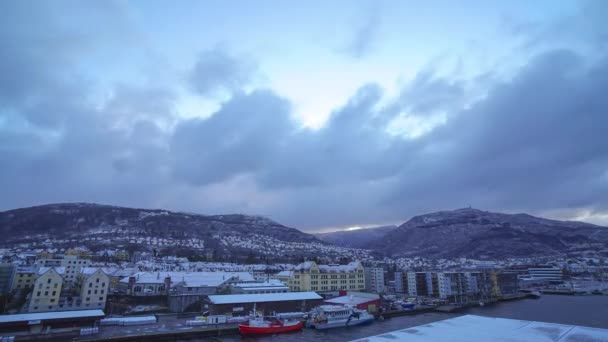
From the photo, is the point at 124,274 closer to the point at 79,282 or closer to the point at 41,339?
the point at 79,282

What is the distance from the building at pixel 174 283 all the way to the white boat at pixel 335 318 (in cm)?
1669

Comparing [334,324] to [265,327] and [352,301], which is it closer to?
[352,301]

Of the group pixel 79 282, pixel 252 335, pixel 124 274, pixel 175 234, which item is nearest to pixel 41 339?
pixel 252 335

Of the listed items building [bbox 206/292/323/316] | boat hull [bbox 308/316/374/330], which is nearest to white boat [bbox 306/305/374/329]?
boat hull [bbox 308/316/374/330]

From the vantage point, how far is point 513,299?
6419 centimetres

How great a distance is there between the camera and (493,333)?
15312 millimetres

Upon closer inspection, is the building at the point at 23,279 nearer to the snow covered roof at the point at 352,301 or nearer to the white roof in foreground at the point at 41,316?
the white roof in foreground at the point at 41,316

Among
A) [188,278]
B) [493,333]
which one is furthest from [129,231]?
[493,333]

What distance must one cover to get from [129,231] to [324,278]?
13540 centimetres

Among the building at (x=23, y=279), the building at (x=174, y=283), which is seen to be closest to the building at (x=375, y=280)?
the building at (x=174, y=283)

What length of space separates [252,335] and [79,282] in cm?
3061

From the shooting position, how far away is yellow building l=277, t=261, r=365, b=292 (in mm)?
55281

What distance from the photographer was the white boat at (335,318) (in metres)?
33.4

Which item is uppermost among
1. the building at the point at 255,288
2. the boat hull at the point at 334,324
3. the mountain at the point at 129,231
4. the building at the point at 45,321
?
the mountain at the point at 129,231
